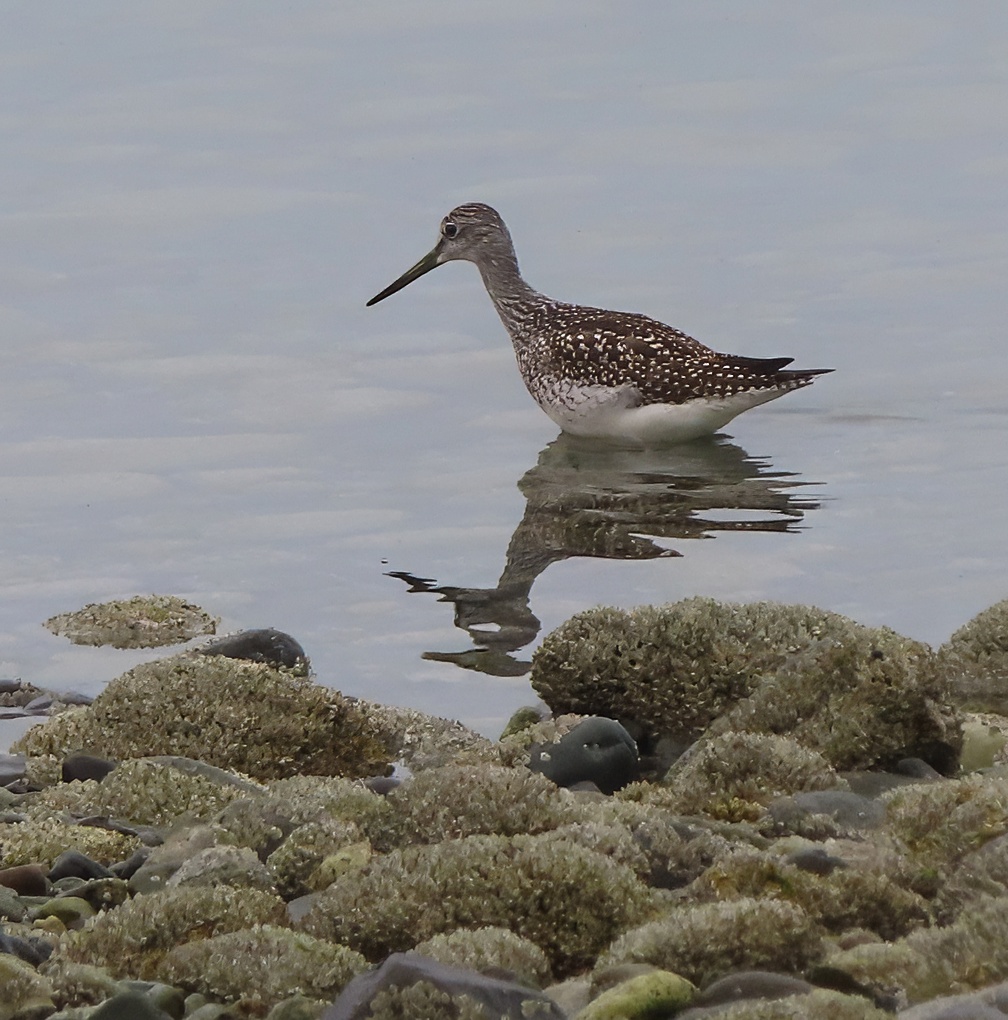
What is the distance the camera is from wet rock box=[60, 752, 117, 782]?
858cm

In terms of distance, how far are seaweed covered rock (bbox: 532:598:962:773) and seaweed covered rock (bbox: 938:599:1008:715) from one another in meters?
0.76

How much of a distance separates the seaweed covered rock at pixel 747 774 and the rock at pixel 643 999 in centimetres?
215

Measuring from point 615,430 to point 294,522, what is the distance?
3534mm

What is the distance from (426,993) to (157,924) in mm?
1288

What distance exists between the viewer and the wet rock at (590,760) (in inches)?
325

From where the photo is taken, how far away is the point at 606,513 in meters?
15.5

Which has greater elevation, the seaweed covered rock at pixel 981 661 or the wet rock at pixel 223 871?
the seaweed covered rock at pixel 981 661

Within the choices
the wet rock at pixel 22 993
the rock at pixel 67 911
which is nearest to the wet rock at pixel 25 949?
the wet rock at pixel 22 993

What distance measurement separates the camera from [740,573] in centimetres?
1362

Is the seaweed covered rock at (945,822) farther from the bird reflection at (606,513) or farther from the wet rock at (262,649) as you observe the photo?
the bird reflection at (606,513)

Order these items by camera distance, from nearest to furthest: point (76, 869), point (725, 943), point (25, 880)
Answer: point (725, 943), point (25, 880), point (76, 869)

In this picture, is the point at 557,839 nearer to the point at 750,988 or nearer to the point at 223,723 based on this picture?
the point at 750,988

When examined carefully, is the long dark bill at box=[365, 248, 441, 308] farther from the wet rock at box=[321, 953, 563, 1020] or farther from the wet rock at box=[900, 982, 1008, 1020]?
the wet rock at box=[900, 982, 1008, 1020]

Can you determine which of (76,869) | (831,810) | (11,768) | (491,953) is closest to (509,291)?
(11,768)
